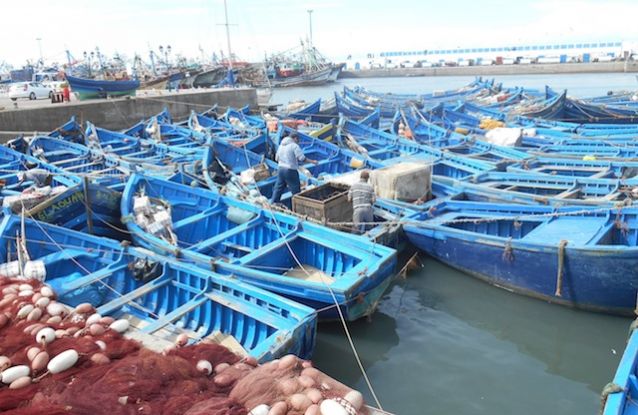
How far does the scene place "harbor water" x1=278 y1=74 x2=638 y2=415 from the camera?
5.87 metres

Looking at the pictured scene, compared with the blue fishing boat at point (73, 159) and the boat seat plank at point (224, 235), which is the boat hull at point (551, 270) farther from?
the blue fishing boat at point (73, 159)

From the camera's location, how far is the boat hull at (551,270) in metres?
6.89

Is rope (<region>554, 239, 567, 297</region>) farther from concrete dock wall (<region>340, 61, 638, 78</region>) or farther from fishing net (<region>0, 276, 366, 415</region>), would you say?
concrete dock wall (<region>340, 61, 638, 78</region>)

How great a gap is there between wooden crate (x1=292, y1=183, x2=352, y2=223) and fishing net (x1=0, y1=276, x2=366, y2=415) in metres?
4.49

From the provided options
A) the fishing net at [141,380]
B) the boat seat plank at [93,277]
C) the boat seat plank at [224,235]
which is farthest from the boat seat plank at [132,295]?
the fishing net at [141,380]

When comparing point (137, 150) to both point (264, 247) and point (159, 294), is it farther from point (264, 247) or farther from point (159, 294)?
point (159, 294)

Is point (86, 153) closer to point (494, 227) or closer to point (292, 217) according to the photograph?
point (292, 217)

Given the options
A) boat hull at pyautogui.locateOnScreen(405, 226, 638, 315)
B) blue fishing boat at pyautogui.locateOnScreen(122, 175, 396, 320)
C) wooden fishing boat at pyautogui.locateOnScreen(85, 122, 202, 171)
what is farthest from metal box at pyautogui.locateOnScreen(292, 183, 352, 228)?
wooden fishing boat at pyautogui.locateOnScreen(85, 122, 202, 171)

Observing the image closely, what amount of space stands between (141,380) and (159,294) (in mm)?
3113

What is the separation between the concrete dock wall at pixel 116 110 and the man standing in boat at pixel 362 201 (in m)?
19.9

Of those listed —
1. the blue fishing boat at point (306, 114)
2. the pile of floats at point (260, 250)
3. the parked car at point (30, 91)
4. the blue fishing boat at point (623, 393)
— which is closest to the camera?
the blue fishing boat at point (623, 393)

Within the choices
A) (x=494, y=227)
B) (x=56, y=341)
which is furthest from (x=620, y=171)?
(x=56, y=341)

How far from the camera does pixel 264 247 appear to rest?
7.64 metres

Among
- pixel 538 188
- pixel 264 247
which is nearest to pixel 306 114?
pixel 538 188
